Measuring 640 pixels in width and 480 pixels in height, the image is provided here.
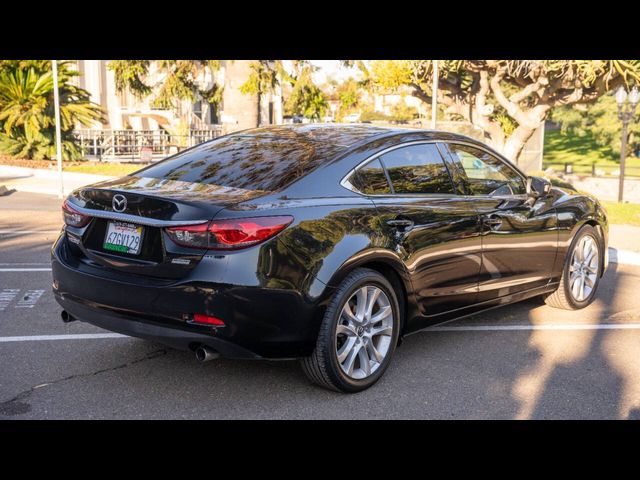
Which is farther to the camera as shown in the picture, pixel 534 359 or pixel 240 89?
pixel 240 89

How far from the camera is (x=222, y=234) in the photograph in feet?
13.1

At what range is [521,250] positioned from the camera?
5.80 m

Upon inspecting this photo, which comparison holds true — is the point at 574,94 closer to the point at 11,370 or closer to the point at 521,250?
the point at 521,250

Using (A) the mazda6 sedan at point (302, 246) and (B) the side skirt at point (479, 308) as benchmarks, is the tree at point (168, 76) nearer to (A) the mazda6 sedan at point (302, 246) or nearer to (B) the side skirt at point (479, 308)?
(B) the side skirt at point (479, 308)

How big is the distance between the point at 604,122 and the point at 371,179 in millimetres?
47478

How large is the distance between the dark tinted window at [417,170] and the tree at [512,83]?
43.3 ft

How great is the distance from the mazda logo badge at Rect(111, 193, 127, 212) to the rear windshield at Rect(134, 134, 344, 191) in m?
0.47

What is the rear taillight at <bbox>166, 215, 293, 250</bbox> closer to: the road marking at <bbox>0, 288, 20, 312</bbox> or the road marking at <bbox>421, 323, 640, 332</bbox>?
the road marking at <bbox>421, 323, 640, 332</bbox>

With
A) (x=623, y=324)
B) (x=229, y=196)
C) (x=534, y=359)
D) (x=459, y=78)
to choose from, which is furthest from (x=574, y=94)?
(x=229, y=196)

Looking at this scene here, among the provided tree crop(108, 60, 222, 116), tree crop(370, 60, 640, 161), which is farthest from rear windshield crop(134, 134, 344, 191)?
tree crop(108, 60, 222, 116)

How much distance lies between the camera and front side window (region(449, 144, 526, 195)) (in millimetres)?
5621

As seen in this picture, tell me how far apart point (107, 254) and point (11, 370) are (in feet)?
3.87

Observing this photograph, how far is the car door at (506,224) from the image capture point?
18.1ft

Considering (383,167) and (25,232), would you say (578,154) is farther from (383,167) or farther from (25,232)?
(383,167)
